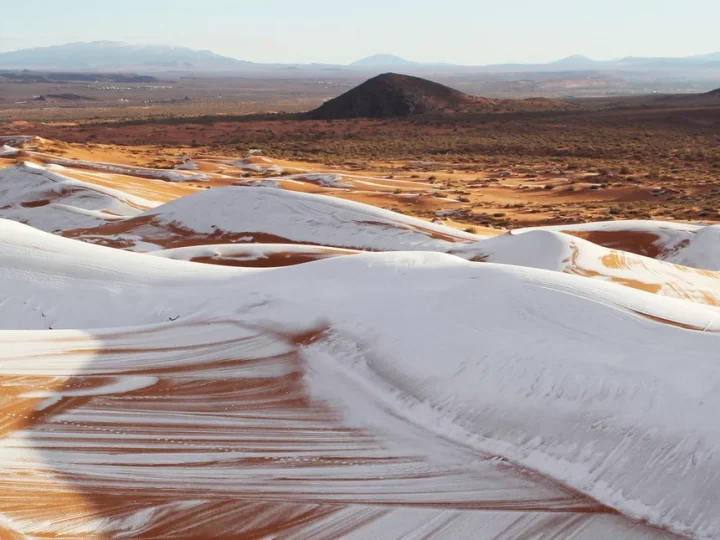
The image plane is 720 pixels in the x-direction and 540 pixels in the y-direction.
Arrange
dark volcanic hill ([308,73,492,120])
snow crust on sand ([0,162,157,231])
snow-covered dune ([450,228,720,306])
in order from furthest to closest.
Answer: dark volcanic hill ([308,73,492,120]), snow crust on sand ([0,162,157,231]), snow-covered dune ([450,228,720,306])

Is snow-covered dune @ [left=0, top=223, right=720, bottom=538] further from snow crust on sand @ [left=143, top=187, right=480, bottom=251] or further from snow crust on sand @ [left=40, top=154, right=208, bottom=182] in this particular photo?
snow crust on sand @ [left=40, top=154, right=208, bottom=182]

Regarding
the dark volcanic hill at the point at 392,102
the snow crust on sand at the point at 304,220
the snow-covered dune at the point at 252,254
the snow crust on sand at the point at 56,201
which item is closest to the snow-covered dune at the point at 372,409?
the snow-covered dune at the point at 252,254

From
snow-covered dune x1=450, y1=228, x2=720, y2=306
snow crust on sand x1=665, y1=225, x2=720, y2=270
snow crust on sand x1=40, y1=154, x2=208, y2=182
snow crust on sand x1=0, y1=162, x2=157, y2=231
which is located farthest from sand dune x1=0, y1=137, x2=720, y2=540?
snow crust on sand x1=40, y1=154, x2=208, y2=182

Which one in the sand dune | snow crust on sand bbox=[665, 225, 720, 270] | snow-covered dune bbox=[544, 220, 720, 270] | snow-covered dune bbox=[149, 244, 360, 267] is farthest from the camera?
snow-covered dune bbox=[544, 220, 720, 270]

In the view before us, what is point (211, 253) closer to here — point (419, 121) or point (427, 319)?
point (427, 319)


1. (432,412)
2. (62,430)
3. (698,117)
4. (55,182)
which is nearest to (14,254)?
(62,430)

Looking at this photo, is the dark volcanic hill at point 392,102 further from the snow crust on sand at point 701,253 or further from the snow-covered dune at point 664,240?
the snow crust on sand at point 701,253
